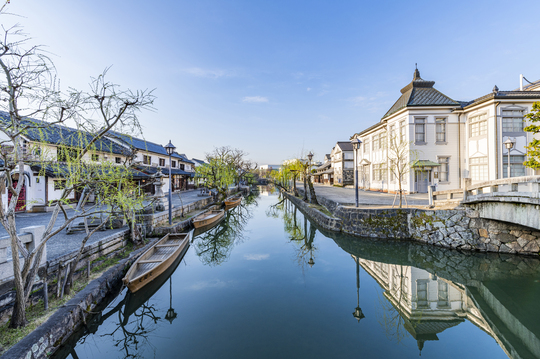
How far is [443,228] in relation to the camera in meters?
10.5

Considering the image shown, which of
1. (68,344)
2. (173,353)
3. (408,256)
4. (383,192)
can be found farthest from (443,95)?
(68,344)

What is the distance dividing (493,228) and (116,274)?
14000mm

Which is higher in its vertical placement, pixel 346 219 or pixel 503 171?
pixel 503 171

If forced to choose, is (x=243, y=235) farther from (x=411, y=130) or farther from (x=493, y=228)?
(x=411, y=130)

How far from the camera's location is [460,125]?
18156 millimetres

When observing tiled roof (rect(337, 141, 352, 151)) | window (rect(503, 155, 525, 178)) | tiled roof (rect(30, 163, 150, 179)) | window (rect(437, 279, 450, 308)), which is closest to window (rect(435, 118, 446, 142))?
window (rect(503, 155, 525, 178))

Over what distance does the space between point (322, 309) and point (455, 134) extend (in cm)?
1928

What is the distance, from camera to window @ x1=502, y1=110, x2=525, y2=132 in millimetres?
15859

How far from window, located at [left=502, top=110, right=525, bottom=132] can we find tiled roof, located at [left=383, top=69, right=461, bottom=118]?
121 inches

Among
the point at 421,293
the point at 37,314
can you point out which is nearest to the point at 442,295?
the point at 421,293

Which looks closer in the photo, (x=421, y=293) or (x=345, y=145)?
(x=421, y=293)

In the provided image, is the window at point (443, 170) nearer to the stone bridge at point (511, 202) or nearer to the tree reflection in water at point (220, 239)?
the stone bridge at point (511, 202)

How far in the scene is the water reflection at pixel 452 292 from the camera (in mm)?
5234

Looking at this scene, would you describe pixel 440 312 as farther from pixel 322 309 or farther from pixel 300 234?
pixel 300 234
